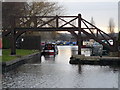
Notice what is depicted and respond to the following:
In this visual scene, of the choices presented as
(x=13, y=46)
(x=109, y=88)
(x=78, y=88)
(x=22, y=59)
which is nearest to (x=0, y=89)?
(x=78, y=88)

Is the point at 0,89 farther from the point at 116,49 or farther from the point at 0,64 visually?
the point at 116,49

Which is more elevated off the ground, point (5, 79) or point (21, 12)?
point (21, 12)

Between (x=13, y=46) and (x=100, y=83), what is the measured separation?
19.0 m

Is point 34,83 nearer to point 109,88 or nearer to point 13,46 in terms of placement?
point 109,88

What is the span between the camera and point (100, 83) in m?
17.7

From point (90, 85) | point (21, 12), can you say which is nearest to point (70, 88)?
point (90, 85)

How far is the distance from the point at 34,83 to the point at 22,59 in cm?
1503

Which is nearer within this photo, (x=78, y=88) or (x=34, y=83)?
(x=78, y=88)

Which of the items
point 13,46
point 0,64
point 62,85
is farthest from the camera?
point 13,46

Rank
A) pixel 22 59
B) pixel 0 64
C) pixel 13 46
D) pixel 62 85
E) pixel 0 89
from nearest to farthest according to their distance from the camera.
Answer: pixel 0 89
pixel 62 85
pixel 0 64
pixel 22 59
pixel 13 46

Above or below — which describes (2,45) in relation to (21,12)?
below

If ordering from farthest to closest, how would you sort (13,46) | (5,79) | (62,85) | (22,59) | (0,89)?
(13,46) < (22,59) < (5,79) < (62,85) < (0,89)

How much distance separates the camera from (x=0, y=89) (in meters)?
15.4

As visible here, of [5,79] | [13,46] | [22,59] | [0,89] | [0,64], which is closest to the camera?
[0,89]
